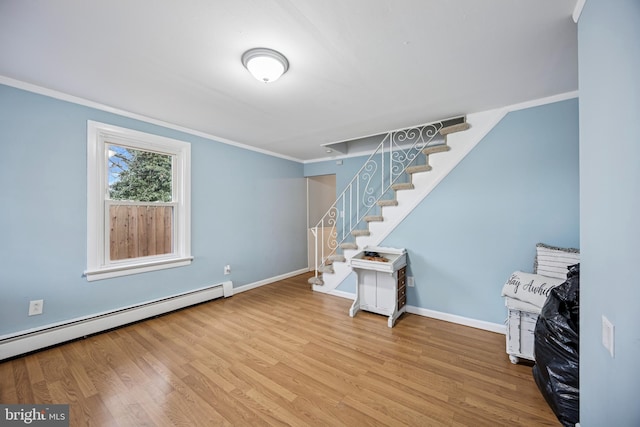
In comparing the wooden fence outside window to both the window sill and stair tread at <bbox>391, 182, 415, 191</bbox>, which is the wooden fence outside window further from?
stair tread at <bbox>391, 182, 415, 191</bbox>

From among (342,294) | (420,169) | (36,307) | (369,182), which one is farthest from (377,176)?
(36,307)

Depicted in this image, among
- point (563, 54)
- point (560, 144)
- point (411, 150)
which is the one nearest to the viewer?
point (563, 54)

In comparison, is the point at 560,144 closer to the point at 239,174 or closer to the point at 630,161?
the point at 630,161

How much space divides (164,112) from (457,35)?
9.98 feet

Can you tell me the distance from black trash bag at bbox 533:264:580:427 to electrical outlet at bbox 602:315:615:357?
0.65 m

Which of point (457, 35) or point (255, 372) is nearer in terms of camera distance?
point (457, 35)

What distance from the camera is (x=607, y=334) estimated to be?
0.93 metres

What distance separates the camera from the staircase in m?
2.87

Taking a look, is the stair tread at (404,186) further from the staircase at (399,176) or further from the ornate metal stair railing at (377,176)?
the ornate metal stair railing at (377,176)

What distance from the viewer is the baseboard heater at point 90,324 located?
6.98 ft

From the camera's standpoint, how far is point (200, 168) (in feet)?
11.6

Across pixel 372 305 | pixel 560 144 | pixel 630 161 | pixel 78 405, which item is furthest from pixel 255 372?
pixel 560 144

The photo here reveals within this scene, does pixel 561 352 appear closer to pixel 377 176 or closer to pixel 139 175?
pixel 377 176

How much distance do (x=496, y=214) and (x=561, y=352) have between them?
1.56m
